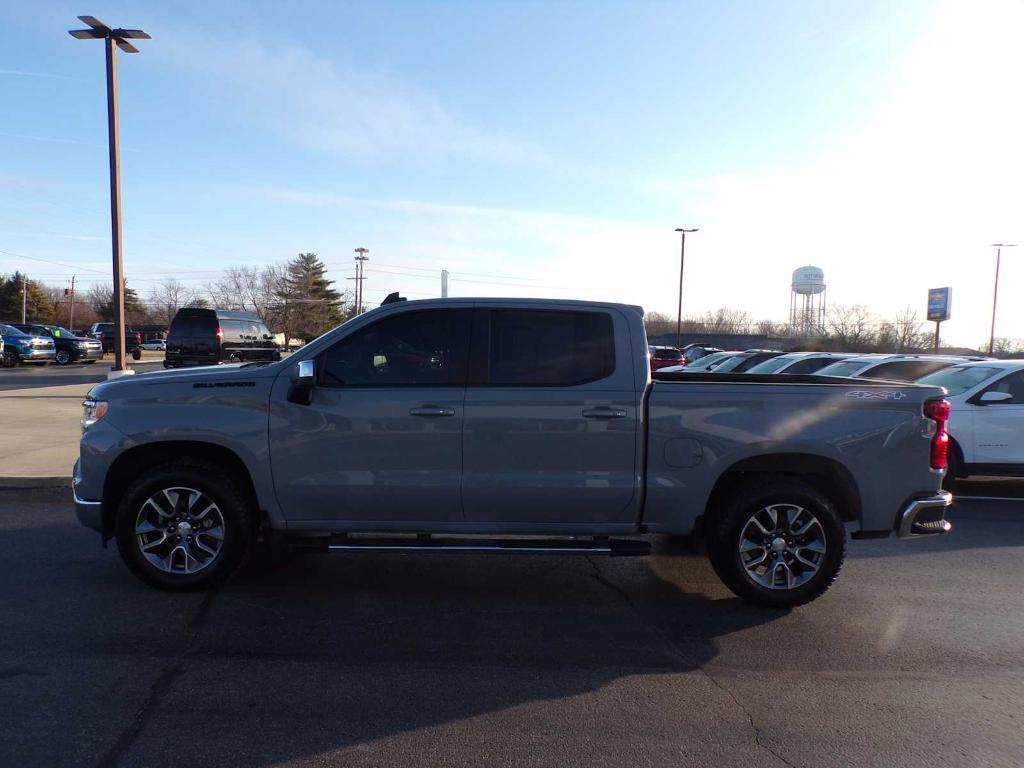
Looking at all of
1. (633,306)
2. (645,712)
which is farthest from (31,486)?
(645,712)

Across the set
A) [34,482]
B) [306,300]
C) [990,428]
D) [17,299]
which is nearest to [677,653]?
[990,428]

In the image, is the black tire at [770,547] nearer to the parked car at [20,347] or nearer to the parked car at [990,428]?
the parked car at [990,428]

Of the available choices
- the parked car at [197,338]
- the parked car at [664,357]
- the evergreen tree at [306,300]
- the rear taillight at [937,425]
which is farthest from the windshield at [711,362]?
the evergreen tree at [306,300]

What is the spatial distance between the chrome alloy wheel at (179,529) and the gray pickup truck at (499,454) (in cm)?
1

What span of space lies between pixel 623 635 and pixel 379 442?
6.59 ft

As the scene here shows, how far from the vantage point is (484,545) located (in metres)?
5.08

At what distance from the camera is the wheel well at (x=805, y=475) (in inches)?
206

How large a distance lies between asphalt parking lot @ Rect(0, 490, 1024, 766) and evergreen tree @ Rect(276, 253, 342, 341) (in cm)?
6053

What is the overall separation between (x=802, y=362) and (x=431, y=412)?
13.7m

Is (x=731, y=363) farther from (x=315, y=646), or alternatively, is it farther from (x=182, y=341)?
(x=315, y=646)

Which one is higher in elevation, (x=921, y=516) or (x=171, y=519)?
(x=921, y=516)

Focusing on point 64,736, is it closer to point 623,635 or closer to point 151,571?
point 151,571

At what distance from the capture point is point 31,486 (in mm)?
8719

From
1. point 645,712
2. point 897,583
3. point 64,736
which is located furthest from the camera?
point 897,583
